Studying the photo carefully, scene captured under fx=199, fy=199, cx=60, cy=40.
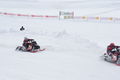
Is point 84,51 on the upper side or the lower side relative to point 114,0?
lower

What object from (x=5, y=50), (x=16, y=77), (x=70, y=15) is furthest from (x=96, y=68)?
(x=70, y=15)

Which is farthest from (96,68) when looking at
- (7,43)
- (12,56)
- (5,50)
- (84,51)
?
(7,43)

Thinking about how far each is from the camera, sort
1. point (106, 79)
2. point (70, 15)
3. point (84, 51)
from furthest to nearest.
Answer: point (70, 15), point (84, 51), point (106, 79)

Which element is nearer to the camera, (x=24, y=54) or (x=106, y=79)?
(x=106, y=79)

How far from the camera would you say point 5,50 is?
336 inches

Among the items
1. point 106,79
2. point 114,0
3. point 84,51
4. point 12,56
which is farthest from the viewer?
point 114,0

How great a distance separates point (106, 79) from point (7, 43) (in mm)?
5704

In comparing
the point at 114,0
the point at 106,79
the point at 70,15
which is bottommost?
the point at 106,79

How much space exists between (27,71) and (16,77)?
0.51 meters

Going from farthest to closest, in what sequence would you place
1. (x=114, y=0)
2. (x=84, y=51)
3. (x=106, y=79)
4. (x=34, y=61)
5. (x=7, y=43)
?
(x=114, y=0), (x=7, y=43), (x=84, y=51), (x=34, y=61), (x=106, y=79)

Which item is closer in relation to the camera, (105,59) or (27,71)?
(27,71)

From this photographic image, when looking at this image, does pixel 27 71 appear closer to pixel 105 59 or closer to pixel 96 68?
pixel 96 68

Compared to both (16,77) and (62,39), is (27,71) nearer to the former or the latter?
(16,77)

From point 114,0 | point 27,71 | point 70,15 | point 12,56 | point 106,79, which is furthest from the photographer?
point 114,0
